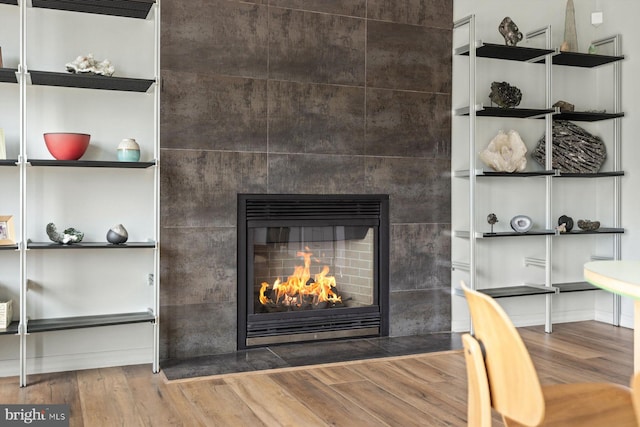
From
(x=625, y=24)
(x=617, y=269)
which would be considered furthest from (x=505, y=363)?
(x=625, y=24)

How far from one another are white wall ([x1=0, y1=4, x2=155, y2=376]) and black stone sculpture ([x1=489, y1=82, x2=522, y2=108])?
91.6 inches

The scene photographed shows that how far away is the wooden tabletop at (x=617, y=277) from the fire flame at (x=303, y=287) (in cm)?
241

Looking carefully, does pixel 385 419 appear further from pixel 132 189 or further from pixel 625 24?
pixel 625 24

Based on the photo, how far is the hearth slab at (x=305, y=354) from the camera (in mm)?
3644

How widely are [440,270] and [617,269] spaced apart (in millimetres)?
2623

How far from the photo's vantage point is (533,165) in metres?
4.86

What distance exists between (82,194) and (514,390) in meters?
2.93

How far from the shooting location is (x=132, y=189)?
376 cm

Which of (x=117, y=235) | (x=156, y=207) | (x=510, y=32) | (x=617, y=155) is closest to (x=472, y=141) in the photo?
(x=510, y=32)

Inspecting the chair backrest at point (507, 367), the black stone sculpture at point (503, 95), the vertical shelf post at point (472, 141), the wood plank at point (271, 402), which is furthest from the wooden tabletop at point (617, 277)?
the black stone sculpture at point (503, 95)

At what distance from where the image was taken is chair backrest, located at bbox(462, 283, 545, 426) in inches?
52.0

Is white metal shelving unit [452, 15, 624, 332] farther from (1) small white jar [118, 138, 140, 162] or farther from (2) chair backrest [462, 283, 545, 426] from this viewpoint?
(2) chair backrest [462, 283, 545, 426]

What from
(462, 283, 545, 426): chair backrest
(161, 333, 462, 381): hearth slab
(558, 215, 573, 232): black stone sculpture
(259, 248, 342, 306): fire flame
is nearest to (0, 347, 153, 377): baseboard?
(161, 333, 462, 381): hearth slab

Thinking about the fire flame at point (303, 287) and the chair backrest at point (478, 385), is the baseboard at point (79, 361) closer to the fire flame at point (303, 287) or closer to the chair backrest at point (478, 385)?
the fire flame at point (303, 287)
